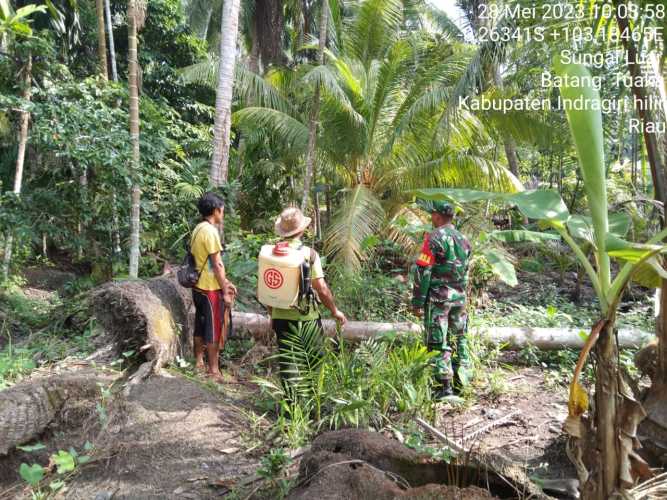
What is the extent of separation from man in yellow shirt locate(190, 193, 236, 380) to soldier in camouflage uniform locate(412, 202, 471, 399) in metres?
1.76

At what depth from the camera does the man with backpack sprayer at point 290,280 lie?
12.2 feet

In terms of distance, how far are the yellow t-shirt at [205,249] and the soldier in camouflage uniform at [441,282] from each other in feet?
5.91

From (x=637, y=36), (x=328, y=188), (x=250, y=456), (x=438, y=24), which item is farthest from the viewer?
(x=438, y=24)

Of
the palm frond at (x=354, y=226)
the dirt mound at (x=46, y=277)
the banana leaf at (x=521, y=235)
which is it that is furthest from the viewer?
the dirt mound at (x=46, y=277)

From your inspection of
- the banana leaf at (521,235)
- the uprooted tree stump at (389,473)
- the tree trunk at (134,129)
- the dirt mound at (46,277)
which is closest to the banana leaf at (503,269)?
the banana leaf at (521,235)

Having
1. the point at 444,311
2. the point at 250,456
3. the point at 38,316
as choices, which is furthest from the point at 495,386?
the point at 38,316

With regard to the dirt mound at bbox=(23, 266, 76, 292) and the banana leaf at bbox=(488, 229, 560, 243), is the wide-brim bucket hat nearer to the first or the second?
the banana leaf at bbox=(488, 229, 560, 243)

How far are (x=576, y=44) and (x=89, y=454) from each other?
5249mm

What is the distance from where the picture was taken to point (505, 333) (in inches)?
223

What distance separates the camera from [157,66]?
51.6 feet

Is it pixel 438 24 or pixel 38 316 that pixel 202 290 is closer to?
pixel 38 316

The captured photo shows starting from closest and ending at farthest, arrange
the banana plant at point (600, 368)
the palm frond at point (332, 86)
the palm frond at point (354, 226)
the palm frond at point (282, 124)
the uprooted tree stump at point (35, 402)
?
the banana plant at point (600, 368) → the uprooted tree stump at point (35, 402) → the palm frond at point (332, 86) → the palm frond at point (354, 226) → the palm frond at point (282, 124)

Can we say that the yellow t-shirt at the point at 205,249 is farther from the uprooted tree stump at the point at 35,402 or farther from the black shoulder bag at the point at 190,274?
the uprooted tree stump at the point at 35,402

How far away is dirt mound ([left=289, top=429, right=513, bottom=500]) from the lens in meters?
2.14
